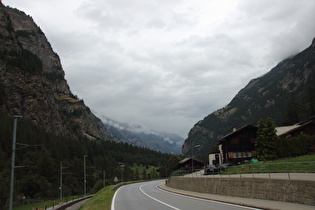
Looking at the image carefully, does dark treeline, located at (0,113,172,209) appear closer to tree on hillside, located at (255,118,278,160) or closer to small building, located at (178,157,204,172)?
small building, located at (178,157,204,172)

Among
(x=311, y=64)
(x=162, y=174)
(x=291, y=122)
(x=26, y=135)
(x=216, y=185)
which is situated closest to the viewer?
(x=216, y=185)

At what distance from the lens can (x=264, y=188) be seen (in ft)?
56.8

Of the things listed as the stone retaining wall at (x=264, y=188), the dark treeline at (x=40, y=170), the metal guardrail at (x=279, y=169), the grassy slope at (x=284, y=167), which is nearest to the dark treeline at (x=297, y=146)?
the grassy slope at (x=284, y=167)

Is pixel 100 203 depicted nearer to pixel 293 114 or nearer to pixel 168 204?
pixel 168 204

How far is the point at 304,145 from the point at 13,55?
6606 inches

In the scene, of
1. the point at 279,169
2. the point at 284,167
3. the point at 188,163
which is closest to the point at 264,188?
the point at 284,167

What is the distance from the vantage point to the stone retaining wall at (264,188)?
1377cm

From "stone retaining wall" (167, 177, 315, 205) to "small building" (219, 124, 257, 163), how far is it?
3709 centimetres

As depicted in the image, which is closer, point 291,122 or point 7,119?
point 291,122

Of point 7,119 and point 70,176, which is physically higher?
point 7,119

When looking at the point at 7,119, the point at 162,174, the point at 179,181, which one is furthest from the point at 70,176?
the point at 179,181

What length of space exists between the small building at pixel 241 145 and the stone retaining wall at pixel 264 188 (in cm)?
3709

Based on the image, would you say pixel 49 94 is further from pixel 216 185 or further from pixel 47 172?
pixel 216 185

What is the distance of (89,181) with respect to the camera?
10438 cm
